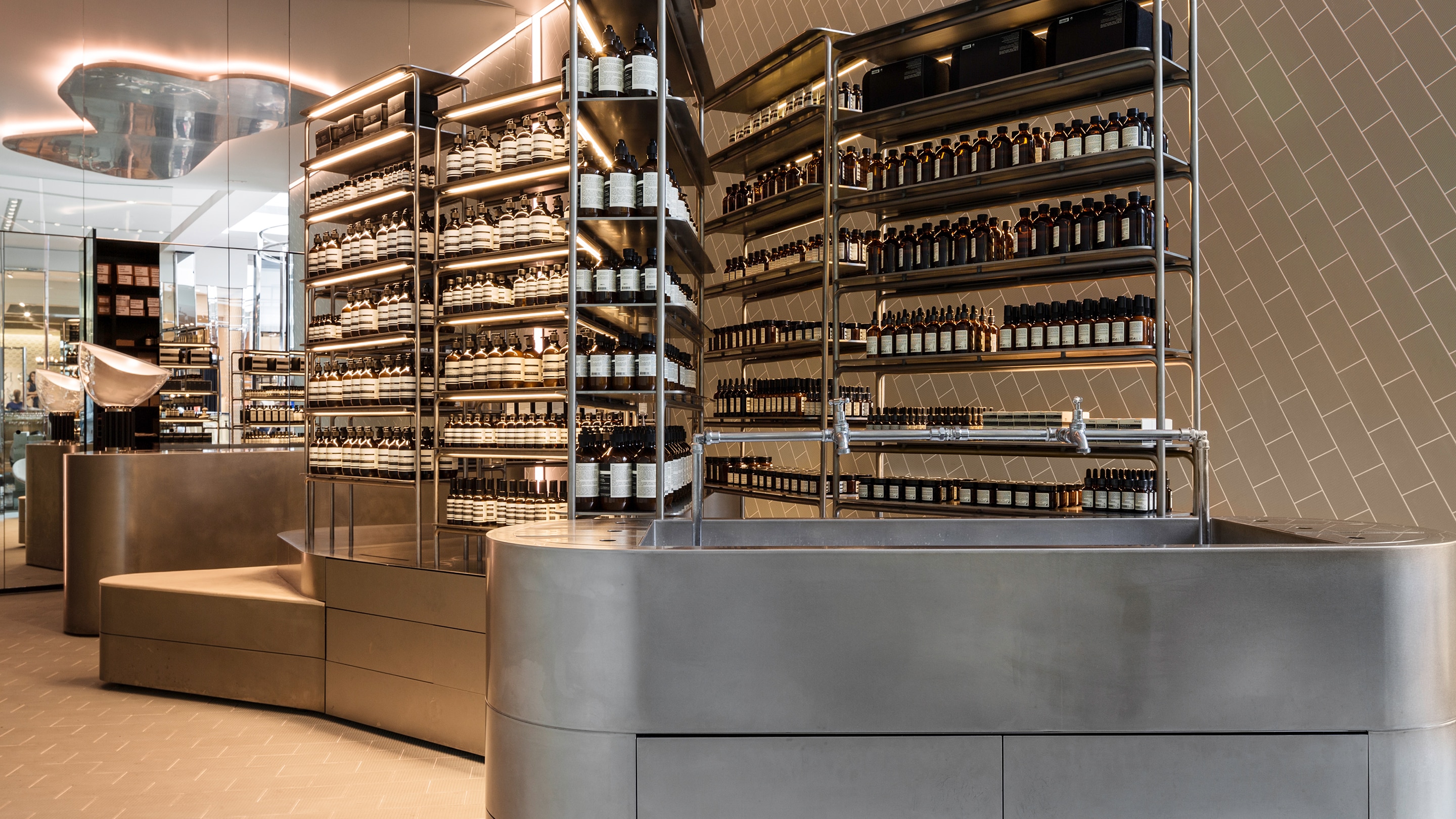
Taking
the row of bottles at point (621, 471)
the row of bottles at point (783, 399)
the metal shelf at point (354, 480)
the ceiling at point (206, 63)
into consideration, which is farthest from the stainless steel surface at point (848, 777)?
the ceiling at point (206, 63)

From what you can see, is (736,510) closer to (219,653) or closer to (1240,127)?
(219,653)

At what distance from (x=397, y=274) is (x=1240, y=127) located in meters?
4.11

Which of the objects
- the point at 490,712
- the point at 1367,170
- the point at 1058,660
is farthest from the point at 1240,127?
the point at 490,712

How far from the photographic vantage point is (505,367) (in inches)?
165

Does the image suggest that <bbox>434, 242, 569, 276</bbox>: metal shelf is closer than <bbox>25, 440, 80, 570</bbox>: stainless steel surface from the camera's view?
Yes

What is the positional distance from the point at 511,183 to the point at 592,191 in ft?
3.87

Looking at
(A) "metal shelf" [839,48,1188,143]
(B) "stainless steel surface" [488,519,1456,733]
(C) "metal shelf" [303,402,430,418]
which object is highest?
(A) "metal shelf" [839,48,1188,143]

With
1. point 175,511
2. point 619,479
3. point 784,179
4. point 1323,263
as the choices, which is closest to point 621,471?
point 619,479

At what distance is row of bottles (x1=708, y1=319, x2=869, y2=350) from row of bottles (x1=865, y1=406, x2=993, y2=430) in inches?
17.3

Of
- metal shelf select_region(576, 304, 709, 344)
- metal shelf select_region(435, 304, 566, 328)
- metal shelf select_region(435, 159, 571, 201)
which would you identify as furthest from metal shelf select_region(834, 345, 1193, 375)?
metal shelf select_region(435, 159, 571, 201)

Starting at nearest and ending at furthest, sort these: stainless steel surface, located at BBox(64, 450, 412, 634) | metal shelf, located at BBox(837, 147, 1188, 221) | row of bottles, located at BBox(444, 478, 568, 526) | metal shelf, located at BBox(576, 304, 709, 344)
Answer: metal shelf, located at BBox(576, 304, 709, 344), metal shelf, located at BBox(837, 147, 1188, 221), row of bottles, located at BBox(444, 478, 568, 526), stainless steel surface, located at BBox(64, 450, 412, 634)

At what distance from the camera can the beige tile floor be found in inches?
130

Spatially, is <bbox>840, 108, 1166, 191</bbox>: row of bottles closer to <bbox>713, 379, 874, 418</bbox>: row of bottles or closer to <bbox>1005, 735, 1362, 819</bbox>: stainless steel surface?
<bbox>713, 379, 874, 418</bbox>: row of bottles

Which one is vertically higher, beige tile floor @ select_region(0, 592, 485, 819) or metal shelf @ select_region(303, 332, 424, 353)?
metal shelf @ select_region(303, 332, 424, 353)
